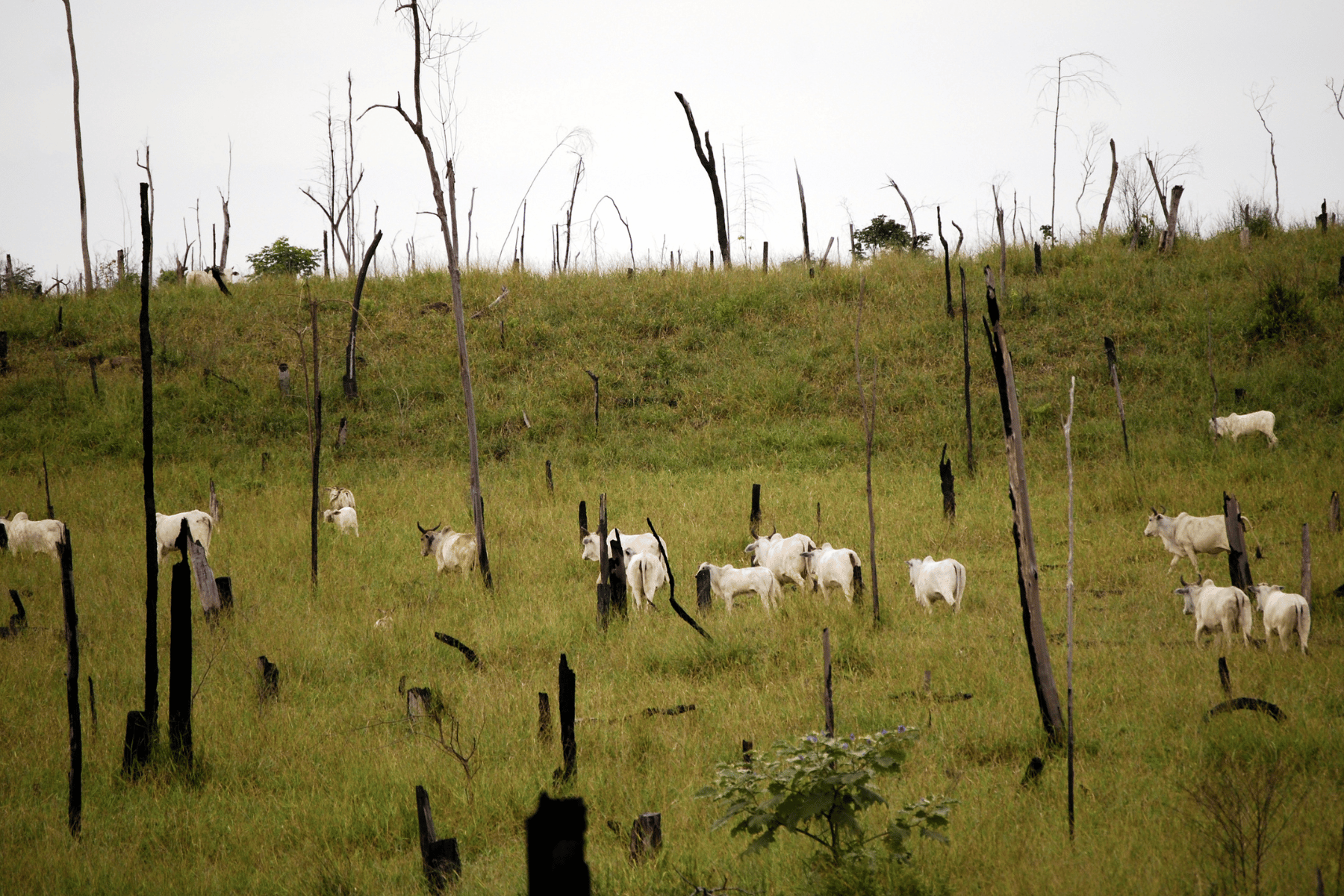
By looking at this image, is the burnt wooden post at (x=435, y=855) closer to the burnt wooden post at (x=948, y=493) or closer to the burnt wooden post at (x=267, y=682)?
the burnt wooden post at (x=267, y=682)

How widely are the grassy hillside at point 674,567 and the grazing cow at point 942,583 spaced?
34 cm

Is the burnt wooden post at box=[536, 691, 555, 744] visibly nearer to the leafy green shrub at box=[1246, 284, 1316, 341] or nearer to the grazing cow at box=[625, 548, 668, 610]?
the grazing cow at box=[625, 548, 668, 610]

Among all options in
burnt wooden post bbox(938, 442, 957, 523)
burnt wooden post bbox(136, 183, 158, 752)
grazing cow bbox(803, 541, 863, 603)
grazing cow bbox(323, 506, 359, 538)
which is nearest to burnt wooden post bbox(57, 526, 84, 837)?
burnt wooden post bbox(136, 183, 158, 752)

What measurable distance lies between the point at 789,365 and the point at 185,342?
56.7ft

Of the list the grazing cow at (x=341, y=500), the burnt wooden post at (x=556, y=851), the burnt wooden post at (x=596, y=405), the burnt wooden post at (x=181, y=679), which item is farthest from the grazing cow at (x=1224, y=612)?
the burnt wooden post at (x=596, y=405)

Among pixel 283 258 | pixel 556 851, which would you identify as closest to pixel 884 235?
pixel 283 258

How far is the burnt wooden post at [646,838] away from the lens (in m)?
5.42

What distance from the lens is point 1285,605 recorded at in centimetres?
821

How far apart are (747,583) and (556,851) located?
9.42 meters

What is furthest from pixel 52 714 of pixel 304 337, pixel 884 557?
pixel 304 337

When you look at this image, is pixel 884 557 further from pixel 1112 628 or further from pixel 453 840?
pixel 453 840

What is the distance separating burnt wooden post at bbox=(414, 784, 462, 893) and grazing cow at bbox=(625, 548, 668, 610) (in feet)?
21.2

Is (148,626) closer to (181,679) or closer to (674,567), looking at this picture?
(181,679)

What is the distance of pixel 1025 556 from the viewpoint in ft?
22.1
